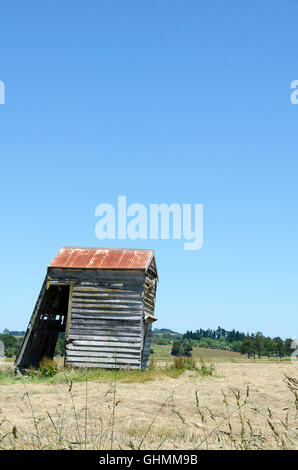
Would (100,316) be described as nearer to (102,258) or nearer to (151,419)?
(102,258)

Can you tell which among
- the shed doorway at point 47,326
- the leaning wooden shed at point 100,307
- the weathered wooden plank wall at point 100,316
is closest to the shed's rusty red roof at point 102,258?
the leaning wooden shed at point 100,307

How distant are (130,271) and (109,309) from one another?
180 centimetres

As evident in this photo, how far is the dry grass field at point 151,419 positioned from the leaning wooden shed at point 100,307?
4.65 meters

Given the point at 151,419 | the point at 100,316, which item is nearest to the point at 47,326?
the point at 100,316

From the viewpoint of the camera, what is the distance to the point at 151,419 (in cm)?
773

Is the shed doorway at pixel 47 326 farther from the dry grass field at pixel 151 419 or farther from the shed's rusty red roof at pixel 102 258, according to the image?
the dry grass field at pixel 151 419

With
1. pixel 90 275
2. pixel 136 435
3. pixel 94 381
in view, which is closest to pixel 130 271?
pixel 90 275

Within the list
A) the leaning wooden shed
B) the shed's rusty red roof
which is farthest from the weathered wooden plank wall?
the shed's rusty red roof

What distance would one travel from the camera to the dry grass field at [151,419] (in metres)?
4.72

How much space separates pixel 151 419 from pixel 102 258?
12.4 m

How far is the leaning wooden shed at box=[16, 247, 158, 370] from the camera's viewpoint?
1833 centimetres

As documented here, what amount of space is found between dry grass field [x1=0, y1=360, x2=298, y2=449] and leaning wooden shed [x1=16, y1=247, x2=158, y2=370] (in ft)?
15.3

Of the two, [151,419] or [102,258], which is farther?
[102,258]
